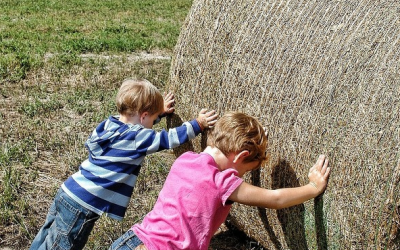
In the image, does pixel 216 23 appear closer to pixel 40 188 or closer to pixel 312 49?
pixel 312 49

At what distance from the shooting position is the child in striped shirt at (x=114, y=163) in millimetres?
3922

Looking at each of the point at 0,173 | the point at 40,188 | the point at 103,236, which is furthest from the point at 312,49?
the point at 0,173

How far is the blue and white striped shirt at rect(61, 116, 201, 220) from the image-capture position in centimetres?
→ 391

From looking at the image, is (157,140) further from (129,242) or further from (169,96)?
(169,96)

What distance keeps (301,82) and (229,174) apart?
0.69 m

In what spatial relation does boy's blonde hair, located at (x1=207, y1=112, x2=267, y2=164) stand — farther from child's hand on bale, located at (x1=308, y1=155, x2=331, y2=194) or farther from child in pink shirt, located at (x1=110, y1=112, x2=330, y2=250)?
child's hand on bale, located at (x1=308, y1=155, x2=331, y2=194)

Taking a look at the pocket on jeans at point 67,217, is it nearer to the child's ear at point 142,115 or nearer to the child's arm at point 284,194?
the child's ear at point 142,115

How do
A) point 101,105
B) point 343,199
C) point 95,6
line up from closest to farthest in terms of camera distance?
point 343,199 → point 101,105 → point 95,6

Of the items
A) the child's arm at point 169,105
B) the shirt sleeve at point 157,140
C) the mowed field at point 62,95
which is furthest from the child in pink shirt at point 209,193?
the child's arm at point 169,105

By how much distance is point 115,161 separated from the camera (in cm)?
395

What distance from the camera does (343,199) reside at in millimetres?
3184

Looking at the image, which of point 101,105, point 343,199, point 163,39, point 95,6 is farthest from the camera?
point 95,6

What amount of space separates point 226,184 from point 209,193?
0.11m

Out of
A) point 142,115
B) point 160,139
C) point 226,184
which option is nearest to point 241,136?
point 226,184
